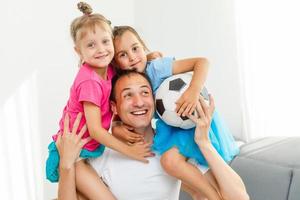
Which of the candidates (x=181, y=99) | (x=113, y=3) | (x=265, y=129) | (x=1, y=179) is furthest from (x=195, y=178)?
(x=113, y=3)

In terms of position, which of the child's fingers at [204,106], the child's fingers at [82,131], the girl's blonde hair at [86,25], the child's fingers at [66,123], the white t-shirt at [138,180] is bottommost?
the white t-shirt at [138,180]

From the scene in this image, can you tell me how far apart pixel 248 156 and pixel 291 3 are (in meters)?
0.89

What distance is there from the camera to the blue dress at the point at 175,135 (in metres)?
1.48

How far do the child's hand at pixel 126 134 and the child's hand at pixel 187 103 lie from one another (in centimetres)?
22

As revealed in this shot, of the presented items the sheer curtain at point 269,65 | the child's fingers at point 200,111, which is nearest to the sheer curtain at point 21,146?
the sheer curtain at point 269,65

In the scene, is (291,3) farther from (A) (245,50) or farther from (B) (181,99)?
(B) (181,99)

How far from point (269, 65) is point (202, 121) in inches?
44.4

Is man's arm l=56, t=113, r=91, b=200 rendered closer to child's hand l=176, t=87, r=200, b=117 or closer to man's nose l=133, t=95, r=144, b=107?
man's nose l=133, t=95, r=144, b=107

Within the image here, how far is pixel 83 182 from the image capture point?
4.98 ft

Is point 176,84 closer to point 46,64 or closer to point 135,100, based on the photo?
point 135,100

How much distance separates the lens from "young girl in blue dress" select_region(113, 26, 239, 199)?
144 centimetres

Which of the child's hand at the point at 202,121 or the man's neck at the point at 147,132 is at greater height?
the child's hand at the point at 202,121

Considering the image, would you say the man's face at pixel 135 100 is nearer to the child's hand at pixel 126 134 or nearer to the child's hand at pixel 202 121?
the child's hand at pixel 126 134

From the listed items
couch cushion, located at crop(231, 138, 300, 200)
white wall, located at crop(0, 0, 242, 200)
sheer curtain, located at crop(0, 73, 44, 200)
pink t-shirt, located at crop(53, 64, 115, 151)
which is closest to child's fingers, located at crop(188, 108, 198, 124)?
pink t-shirt, located at crop(53, 64, 115, 151)
